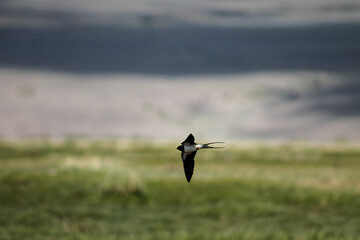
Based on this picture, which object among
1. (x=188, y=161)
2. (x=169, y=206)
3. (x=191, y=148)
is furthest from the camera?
Result: (x=169, y=206)

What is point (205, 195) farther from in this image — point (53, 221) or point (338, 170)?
point (338, 170)

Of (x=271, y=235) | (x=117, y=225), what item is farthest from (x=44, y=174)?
(x=271, y=235)

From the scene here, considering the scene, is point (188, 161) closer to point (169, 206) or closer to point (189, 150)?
point (189, 150)

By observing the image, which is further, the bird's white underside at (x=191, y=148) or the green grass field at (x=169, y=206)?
the green grass field at (x=169, y=206)

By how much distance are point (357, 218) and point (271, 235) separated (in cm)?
616

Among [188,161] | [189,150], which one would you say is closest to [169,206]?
[188,161]

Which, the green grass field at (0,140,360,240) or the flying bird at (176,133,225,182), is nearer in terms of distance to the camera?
the flying bird at (176,133,225,182)

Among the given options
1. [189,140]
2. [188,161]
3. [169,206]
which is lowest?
[169,206]

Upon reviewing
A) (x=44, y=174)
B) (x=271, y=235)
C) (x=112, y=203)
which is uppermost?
(x=44, y=174)

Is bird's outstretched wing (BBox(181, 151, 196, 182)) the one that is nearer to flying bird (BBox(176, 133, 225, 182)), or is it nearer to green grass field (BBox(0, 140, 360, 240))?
flying bird (BBox(176, 133, 225, 182))

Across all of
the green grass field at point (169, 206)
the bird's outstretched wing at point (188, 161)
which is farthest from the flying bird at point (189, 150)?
the green grass field at point (169, 206)

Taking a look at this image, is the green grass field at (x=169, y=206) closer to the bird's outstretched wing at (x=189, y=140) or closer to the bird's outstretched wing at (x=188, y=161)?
the bird's outstretched wing at (x=188, y=161)

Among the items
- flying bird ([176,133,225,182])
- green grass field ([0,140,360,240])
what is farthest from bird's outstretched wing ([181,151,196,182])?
green grass field ([0,140,360,240])

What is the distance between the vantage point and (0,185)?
102 ft
